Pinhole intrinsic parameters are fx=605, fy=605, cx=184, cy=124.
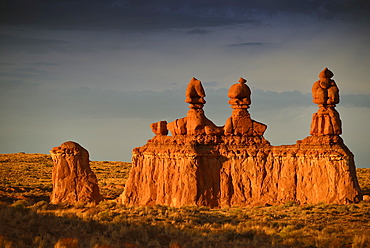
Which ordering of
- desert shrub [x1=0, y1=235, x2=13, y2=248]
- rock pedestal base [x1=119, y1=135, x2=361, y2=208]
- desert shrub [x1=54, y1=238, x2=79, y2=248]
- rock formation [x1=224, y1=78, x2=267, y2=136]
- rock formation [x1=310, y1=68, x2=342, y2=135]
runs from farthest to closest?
rock formation [x1=224, y1=78, x2=267, y2=136] → rock formation [x1=310, y1=68, x2=342, y2=135] → rock pedestal base [x1=119, y1=135, x2=361, y2=208] → desert shrub [x1=54, y1=238, x2=79, y2=248] → desert shrub [x1=0, y1=235, x2=13, y2=248]

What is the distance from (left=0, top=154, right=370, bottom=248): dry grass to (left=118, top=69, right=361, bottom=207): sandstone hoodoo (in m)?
2.21

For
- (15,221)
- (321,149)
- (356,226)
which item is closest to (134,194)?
(321,149)

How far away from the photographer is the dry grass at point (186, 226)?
23.3m

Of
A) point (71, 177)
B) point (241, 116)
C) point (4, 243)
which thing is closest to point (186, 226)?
point (4, 243)

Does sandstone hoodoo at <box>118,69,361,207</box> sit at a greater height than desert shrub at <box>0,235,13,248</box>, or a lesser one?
greater

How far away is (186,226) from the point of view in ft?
97.9

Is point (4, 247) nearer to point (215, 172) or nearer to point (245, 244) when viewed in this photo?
point (245, 244)

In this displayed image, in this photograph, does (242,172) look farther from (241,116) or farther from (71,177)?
(71,177)

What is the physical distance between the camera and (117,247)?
2288 centimetres

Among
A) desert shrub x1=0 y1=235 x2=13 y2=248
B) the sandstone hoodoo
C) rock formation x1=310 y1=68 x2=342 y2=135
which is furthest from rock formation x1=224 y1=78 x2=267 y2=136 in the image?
desert shrub x1=0 y1=235 x2=13 y2=248

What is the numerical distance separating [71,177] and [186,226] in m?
12.1

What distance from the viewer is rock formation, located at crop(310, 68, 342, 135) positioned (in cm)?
3962

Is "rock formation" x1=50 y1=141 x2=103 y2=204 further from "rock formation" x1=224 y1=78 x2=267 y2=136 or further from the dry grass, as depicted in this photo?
"rock formation" x1=224 y1=78 x2=267 y2=136

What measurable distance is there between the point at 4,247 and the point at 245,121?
2463cm
